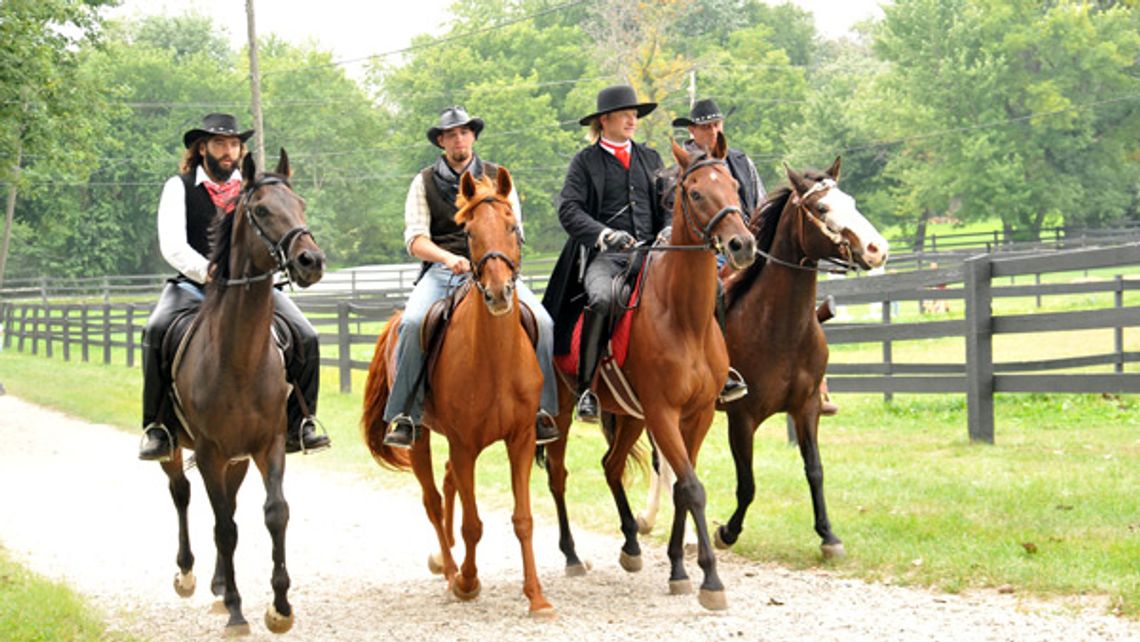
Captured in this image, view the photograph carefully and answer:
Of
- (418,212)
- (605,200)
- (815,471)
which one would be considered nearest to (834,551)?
(815,471)

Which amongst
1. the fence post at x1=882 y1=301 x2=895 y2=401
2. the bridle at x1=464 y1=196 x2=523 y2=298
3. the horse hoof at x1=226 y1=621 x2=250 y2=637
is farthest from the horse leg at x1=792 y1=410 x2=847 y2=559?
the fence post at x1=882 y1=301 x2=895 y2=401

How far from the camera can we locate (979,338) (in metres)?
11.5

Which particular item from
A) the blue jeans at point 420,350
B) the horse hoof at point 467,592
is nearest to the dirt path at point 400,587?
the horse hoof at point 467,592

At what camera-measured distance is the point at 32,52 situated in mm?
18047

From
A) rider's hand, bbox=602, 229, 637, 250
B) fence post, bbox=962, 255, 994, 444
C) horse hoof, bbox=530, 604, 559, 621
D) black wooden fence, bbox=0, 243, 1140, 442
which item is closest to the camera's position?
horse hoof, bbox=530, 604, 559, 621

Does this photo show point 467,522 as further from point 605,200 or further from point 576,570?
point 605,200

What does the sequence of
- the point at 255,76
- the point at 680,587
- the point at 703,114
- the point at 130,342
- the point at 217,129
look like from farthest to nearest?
the point at 255,76 → the point at 130,342 → the point at 703,114 → the point at 217,129 → the point at 680,587

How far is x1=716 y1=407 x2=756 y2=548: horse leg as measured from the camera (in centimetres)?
828

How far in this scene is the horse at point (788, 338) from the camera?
826cm

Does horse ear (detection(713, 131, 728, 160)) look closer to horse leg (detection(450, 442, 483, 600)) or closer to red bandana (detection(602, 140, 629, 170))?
red bandana (detection(602, 140, 629, 170))

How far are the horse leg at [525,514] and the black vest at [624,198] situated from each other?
1.73 meters

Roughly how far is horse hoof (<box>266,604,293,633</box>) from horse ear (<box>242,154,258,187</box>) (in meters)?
2.29

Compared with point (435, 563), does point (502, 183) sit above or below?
above

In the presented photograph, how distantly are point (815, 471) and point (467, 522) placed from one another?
2.32 meters
